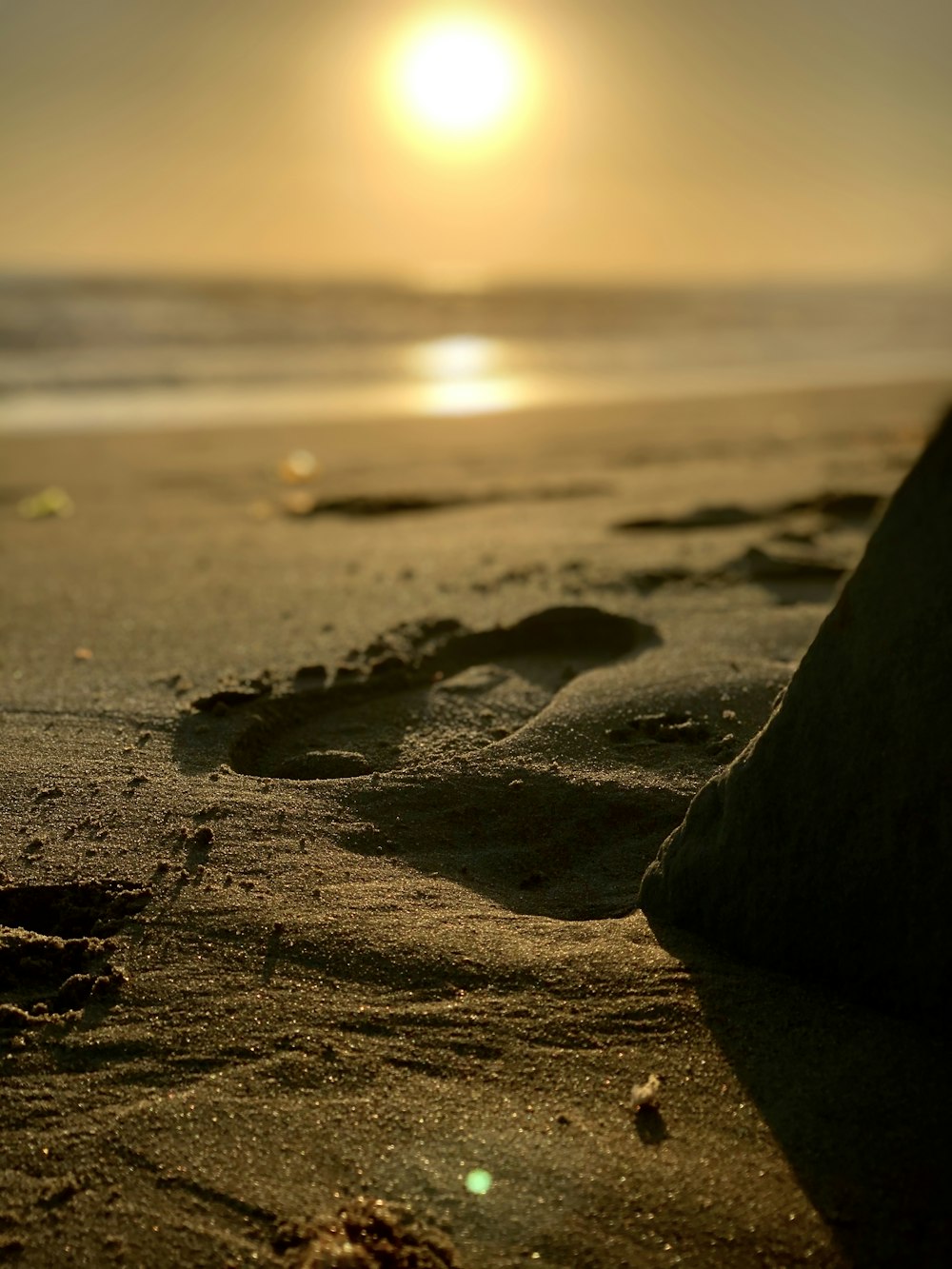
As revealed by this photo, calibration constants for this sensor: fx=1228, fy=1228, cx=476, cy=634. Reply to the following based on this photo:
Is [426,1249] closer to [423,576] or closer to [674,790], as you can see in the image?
[674,790]

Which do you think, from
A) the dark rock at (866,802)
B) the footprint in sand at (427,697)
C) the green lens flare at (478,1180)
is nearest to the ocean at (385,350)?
the footprint in sand at (427,697)

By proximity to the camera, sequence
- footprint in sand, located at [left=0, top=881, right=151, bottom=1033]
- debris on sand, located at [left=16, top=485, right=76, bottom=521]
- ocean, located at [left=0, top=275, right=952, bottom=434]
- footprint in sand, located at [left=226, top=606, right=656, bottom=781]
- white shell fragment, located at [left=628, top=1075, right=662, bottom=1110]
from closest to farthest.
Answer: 1. white shell fragment, located at [left=628, top=1075, right=662, bottom=1110]
2. footprint in sand, located at [left=0, top=881, right=151, bottom=1033]
3. footprint in sand, located at [left=226, top=606, right=656, bottom=781]
4. debris on sand, located at [left=16, top=485, right=76, bottom=521]
5. ocean, located at [left=0, top=275, right=952, bottom=434]

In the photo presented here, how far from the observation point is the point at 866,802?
1.66 meters

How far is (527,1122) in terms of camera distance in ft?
4.85

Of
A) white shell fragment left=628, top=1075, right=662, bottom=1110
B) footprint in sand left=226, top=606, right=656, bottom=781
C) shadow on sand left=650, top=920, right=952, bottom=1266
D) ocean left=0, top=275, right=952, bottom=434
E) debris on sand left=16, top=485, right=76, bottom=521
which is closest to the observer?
shadow on sand left=650, top=920, right=952, bottom=1266

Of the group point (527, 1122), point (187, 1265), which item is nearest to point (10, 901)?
point (187, 1265)

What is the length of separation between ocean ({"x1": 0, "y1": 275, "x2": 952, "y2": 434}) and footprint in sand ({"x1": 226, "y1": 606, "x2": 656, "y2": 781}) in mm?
7151

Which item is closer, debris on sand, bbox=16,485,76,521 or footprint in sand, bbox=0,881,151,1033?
footprint in sand, bbox=0,881,151,1033

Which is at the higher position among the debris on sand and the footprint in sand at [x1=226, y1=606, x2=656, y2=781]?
the debris on sand

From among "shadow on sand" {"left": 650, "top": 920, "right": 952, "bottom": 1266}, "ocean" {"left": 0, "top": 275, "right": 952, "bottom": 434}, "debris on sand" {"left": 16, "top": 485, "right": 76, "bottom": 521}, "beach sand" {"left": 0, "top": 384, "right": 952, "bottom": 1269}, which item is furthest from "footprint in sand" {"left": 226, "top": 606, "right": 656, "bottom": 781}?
"ocean" {"left": 0, "top": 275, "right": 952, "bottom": 434}

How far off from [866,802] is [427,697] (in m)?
1.42

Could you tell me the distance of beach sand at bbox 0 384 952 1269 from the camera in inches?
53.6

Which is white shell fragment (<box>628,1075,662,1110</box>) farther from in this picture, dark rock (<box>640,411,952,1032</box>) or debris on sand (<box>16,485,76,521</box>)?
debris on sand (<box>16,485,76,521</box>)

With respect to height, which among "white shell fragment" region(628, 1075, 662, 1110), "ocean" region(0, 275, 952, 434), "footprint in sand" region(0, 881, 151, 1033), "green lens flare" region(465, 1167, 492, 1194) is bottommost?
"green lens flare" region(465, 1167, 492, 1194)
